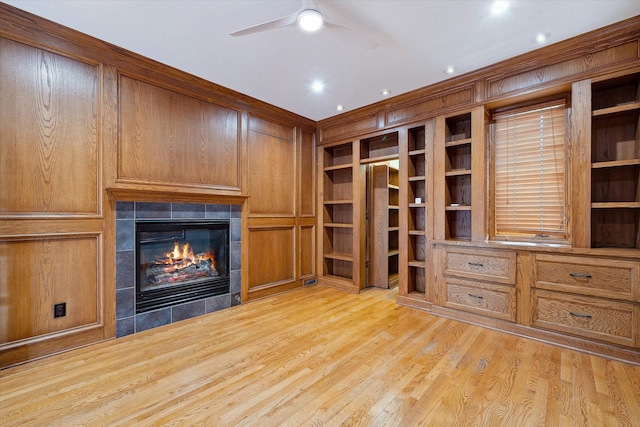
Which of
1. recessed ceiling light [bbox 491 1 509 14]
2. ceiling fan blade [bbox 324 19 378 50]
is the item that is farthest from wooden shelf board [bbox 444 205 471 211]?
ceiling fan blade [bbox 324 19 378 50]

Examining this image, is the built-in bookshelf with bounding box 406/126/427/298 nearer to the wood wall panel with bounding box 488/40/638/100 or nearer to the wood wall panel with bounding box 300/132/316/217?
the wood wall panel with bounding box 488/40/638/100

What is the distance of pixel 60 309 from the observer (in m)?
2.44

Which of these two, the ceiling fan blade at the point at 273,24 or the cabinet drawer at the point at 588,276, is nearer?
the ceiling fan blade at the point at 273,24

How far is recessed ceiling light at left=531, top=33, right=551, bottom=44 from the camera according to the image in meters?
2.45

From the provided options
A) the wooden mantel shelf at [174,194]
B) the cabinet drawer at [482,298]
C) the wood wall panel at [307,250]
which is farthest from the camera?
the wood wall panel at [307,250]

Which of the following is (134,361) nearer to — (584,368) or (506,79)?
(584,368)

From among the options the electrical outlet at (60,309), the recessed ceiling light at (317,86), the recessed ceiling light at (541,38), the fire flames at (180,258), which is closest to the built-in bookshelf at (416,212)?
the recessed ceiling light at (317,86)

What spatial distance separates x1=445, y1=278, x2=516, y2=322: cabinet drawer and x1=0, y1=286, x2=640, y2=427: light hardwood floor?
0.71 ft

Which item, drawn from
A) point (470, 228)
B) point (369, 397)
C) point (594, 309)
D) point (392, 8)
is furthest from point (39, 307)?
point (594, 309)

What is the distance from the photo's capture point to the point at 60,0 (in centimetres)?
208

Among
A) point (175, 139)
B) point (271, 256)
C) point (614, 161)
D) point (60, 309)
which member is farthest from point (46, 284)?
point (614, 161)

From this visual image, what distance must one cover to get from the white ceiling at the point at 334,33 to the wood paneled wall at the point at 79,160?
25 centimetres

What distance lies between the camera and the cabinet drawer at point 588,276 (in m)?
2.31

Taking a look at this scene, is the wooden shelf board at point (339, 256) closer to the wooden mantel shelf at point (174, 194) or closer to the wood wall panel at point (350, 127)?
the wooden mantel shelf at point (174, 194)
